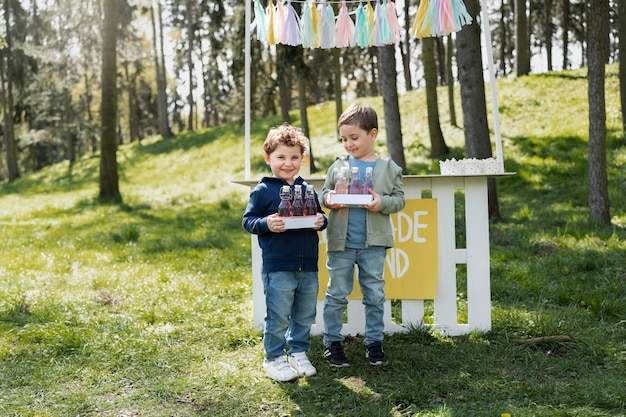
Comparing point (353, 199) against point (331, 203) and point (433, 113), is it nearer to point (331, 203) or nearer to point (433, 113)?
point (331, 203)

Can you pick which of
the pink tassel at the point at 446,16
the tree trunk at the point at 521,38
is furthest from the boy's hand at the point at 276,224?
the tree trunk at the point at 521,38

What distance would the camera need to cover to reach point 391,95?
9406mm

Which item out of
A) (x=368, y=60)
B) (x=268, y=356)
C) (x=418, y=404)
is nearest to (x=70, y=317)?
(x=268, y=356)

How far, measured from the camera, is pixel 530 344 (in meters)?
A: 4.33

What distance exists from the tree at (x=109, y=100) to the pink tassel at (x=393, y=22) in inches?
411

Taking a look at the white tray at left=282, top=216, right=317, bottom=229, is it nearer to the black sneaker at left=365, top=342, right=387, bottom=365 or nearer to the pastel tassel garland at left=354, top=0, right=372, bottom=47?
the black sneaker at left=365, top=342, right=387, bottom=365

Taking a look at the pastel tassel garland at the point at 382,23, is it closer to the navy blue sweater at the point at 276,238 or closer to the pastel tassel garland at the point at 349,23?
the pastel tassel garland at the point at 349,23

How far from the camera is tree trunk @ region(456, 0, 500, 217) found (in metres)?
8.73

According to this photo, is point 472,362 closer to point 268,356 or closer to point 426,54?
point 268,356

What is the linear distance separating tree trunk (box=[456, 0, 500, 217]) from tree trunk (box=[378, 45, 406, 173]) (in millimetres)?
968

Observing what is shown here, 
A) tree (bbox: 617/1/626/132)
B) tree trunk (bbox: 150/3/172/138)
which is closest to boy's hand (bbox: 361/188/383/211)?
tree (bbox: 617/1/626/132)

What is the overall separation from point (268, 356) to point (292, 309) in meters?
0.34

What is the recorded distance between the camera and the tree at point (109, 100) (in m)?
13.9

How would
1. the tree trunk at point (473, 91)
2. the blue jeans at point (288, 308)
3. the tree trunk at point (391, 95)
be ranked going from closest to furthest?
the blue jeans at point (288, 308) → the tree trunk at point (473, 91) → the tree trunk at point (391, 95)
